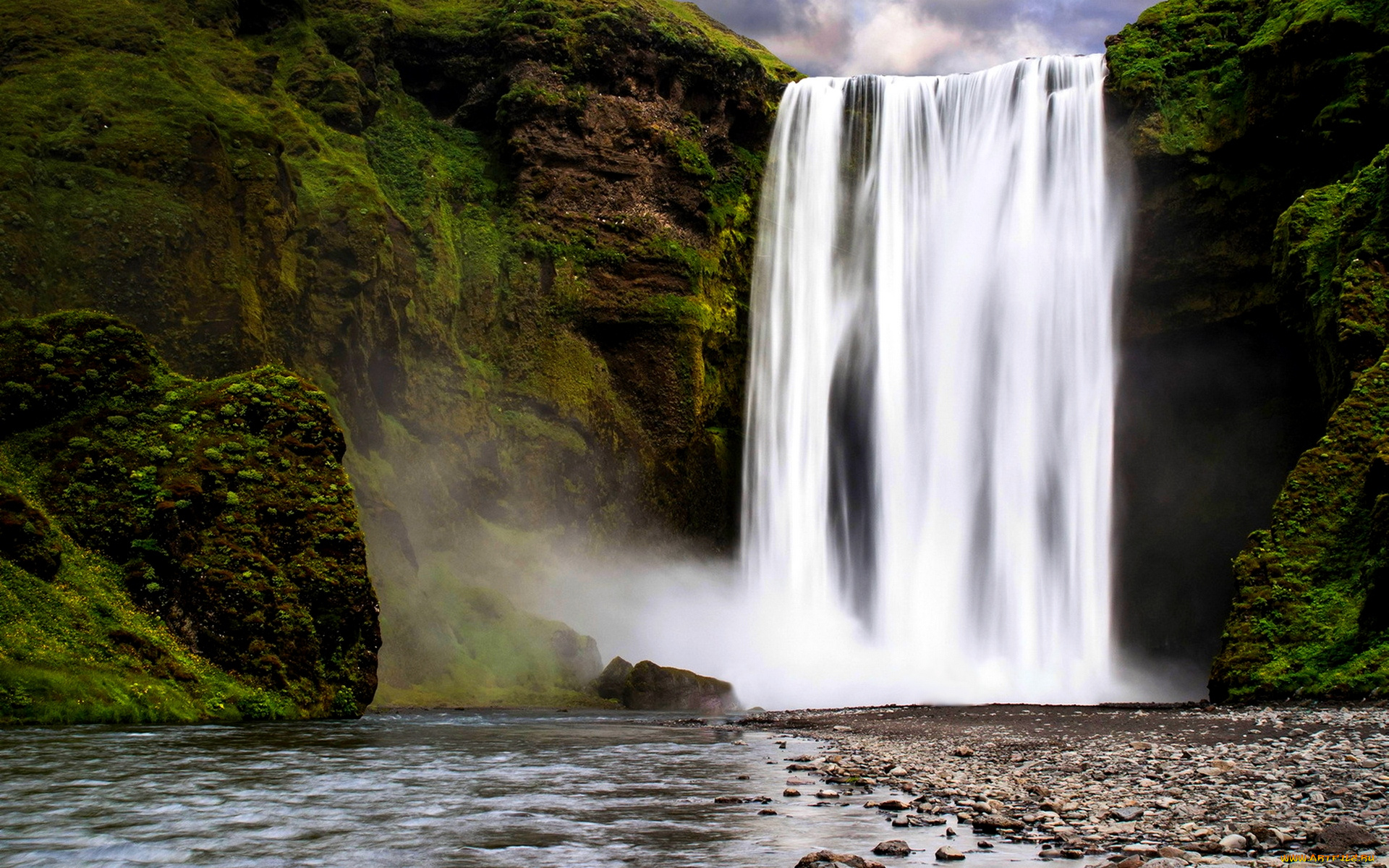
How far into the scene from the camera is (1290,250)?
1158 inches

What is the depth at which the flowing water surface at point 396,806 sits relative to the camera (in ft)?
24.1

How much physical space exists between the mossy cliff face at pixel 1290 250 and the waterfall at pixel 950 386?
89.8 inches

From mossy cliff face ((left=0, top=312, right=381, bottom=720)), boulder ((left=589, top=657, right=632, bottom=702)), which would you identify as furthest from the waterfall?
mossy cliff face ((left=0, top=312, right=381, bottom=720))

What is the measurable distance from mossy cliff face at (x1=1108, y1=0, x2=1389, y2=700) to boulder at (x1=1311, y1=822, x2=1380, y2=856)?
13.2 m

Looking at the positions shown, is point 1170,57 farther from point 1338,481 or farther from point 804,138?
point 1338,481

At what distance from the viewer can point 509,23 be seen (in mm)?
46688

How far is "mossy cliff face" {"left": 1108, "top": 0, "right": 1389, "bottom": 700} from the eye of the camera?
21.3 meters

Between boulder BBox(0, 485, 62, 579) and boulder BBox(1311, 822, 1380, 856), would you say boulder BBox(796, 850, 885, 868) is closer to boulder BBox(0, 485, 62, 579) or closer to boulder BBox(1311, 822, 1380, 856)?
boulder BBox(1311, 822, 1380, 856)

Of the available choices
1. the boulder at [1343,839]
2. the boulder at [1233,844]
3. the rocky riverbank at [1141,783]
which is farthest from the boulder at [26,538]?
the boulder at [1343,839]

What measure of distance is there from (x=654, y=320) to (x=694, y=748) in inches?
1140

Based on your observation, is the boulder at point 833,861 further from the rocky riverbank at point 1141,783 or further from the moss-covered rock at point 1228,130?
the moss-covered rock at point 1228,130

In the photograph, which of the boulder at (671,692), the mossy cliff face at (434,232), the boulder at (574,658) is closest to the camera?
the mossy cliff face at (434,232)

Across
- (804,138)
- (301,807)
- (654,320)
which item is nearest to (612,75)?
(804,138)

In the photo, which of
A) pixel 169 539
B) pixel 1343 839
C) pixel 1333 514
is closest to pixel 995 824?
pixel 1343 839
